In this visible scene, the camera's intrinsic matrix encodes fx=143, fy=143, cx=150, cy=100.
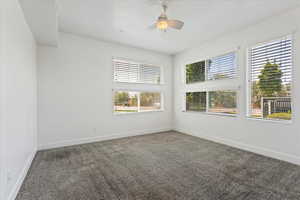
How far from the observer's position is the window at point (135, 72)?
175 inches

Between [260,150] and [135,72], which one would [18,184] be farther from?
[260,150]

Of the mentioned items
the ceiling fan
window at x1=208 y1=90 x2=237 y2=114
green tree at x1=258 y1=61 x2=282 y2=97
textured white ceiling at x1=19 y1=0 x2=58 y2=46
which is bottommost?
window at x1=208 y1=90 x2=237 y2=114

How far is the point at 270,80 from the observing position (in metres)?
3.04

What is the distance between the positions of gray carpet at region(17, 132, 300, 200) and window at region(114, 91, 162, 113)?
1.42 m

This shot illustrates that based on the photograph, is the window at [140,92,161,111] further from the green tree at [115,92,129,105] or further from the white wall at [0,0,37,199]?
the white wall at [0,0,37,199]

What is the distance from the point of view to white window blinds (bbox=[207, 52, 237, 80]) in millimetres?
3691

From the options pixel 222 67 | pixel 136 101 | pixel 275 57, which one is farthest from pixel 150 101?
pixel 275 57

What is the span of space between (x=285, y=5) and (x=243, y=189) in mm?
3182

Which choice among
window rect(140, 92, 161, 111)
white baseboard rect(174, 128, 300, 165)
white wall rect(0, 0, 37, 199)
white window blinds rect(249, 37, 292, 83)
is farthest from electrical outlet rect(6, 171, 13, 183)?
white window blinds rect(249, 37, 292, 83)

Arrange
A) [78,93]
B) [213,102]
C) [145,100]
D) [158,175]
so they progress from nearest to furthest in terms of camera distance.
A: [158,175] < [78,93] < [213,102] < [145,100]

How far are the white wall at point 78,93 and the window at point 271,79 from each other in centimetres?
321

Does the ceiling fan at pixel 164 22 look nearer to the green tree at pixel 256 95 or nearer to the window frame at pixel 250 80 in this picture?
the window frame at pixel 250 80

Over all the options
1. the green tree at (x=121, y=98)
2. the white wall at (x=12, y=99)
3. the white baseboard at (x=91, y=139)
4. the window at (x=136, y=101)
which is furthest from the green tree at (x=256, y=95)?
Result: the white wall at (x=12, y=99)

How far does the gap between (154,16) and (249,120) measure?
310cm
